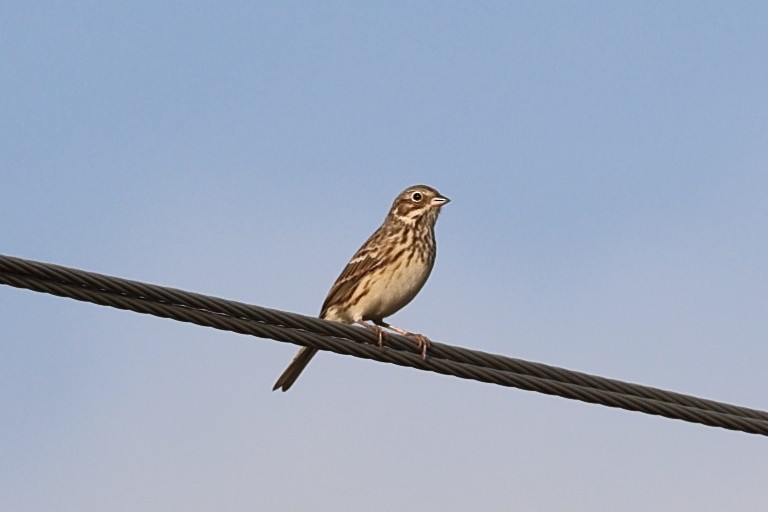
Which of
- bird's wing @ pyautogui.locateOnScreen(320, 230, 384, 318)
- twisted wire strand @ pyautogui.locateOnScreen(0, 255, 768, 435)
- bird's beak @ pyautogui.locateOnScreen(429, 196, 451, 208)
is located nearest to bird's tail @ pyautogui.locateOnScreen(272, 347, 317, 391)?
bird's wing @ pyautogui.locateOnScreen(320, 230, 384, 318)

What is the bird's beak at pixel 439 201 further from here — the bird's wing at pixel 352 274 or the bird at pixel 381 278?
the bird's wing at pixel 352 274

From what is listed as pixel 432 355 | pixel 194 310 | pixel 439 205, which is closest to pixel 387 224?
pixel 439 205

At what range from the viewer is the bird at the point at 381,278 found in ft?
45.6

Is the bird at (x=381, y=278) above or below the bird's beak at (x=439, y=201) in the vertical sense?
below

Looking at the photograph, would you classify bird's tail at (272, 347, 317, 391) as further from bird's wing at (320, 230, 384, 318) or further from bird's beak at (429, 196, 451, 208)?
bird's beak at (429, 196, 451, 208)

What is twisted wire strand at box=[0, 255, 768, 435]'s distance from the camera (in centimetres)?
841

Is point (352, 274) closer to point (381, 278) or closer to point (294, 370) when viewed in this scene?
point (381, 278)

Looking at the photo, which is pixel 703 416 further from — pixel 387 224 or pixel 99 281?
pixel 387 224

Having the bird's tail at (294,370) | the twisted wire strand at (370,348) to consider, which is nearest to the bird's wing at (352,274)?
the bird's tail at (294,370)

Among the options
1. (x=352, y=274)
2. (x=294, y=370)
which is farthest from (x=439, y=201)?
(x=294, y=370)

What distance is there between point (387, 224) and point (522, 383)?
226 inches

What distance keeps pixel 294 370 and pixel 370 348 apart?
13.9 feet

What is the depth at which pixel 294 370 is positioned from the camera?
1354cm

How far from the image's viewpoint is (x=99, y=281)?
330 inches
